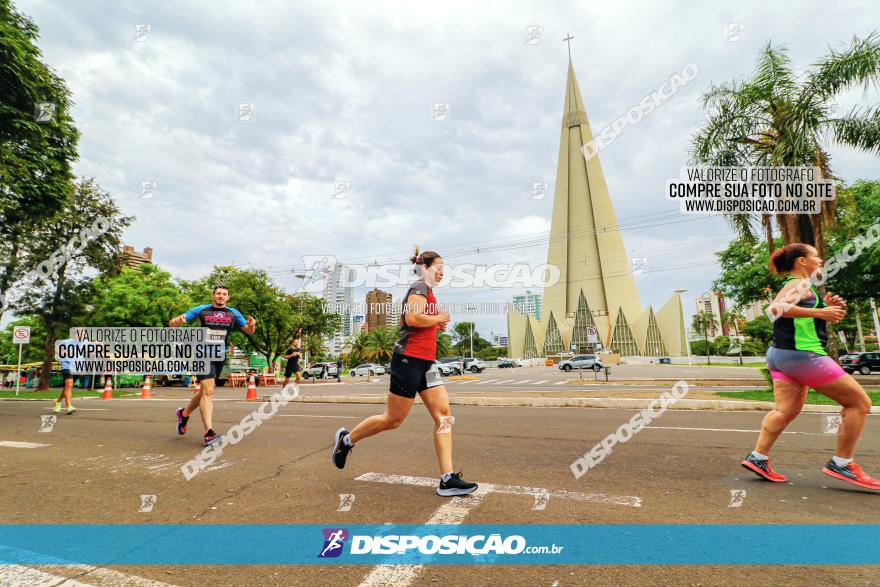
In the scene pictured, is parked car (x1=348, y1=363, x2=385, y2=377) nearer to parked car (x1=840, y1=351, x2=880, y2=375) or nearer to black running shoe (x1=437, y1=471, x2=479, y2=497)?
parked car (x1=840, y1=351, x2=880, y2=375)

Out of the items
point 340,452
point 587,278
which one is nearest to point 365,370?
point 340,452

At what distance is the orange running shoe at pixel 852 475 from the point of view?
3456 millimetres

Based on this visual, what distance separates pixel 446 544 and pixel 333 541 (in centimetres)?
66

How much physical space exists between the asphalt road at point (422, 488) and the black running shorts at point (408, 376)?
0.79 meters

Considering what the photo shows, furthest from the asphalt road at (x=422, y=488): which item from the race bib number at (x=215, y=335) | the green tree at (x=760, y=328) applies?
the green tree at (x=760, y=328)

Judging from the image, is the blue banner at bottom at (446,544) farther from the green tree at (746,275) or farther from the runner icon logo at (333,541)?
the green tree at (746,275)

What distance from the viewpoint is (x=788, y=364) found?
3.73 metres

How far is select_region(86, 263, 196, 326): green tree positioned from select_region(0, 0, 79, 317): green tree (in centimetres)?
1783

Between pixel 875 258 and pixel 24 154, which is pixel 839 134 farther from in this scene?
pixel 24 154

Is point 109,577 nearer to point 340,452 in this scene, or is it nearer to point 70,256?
point 340,452

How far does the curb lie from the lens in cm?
931

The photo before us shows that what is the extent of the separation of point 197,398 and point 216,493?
2.68 meters

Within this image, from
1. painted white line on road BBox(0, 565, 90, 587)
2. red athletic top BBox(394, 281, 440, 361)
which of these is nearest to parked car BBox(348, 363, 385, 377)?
red athletic top BBox(394, 281, 440, 361)

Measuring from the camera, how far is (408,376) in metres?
3.63
